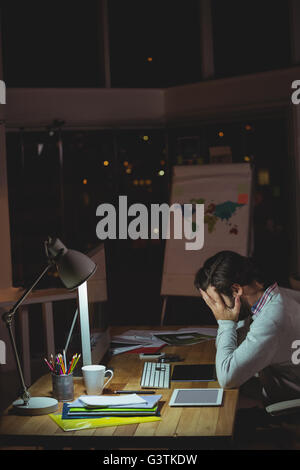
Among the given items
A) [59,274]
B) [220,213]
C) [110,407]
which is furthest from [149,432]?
[220,213]

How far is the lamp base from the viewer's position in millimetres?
2129

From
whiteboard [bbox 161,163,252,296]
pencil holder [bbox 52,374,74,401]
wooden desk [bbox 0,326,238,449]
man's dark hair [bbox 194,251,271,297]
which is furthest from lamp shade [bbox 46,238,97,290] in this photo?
whiteboard [bbox 161,163,252,296]

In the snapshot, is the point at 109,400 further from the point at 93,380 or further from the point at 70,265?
the point at 70,265

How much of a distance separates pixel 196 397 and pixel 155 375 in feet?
1.04

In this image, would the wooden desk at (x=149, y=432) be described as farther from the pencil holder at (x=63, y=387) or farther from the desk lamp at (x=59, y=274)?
the pencil holder at (x=63, y=387)

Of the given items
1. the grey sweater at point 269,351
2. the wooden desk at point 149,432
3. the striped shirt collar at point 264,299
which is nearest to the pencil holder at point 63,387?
the wooden desk at point 149,432

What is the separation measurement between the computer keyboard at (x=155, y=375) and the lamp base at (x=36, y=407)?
0.42 metres

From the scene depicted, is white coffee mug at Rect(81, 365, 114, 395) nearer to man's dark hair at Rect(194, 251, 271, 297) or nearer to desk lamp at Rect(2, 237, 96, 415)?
desk lamp at Rect(2, 237, 96, 415)

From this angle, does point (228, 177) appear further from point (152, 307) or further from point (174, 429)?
point (174, 429)

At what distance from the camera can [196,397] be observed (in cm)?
227

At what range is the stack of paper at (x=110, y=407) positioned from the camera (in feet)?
6.79

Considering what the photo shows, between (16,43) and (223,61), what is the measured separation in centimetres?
224

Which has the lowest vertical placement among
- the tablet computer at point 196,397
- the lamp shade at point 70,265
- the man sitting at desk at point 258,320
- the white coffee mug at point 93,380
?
the tablet computer at point 196,397

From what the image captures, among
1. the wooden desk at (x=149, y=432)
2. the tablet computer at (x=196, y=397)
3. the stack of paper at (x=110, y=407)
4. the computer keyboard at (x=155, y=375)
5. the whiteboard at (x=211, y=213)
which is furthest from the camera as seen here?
the whiteboard at (x=211, y=213)
